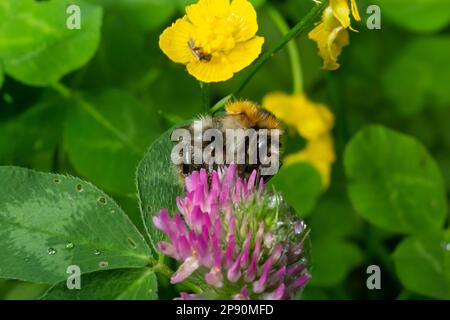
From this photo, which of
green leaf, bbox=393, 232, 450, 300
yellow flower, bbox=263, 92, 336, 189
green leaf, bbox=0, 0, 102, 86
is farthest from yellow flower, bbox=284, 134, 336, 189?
green leaf, bbox=0, 0, 102, 86

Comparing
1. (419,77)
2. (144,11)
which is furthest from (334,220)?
(144,11)

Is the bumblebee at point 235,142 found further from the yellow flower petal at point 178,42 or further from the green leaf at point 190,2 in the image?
the green leaf at point 190,2

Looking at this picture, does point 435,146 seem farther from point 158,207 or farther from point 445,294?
point 158,207

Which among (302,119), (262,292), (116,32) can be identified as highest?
(116,32)

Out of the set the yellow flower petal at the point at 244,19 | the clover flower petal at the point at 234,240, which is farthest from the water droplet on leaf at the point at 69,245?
the yellow flower petal at the point at 244,19

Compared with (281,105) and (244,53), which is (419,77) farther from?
(244,53)

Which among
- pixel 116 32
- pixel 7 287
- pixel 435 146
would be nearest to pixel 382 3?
pixel 435 146
